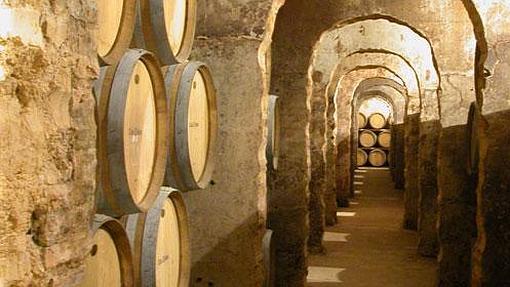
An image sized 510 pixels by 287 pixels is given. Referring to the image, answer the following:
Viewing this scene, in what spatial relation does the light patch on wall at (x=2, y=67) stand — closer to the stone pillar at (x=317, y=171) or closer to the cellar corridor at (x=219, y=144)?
the cellar corridor at (x=219, y=144)

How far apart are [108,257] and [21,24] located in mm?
1275

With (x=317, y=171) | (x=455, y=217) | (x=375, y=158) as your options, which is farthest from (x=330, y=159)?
(x=375, y=158)

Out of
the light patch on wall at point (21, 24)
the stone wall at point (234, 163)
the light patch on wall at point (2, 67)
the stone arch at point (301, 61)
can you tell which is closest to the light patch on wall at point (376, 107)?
the stone arch at point (301, 61)

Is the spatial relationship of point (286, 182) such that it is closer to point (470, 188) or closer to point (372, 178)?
point (470, 188)

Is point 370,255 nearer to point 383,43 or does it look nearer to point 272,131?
point 383,43

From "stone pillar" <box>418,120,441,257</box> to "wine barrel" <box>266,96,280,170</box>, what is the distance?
3.84 metres

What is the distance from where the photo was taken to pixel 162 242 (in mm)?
3494

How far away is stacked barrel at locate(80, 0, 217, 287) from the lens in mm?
2693

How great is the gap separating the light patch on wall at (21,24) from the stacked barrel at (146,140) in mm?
579

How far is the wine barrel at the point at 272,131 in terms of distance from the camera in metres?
6.56

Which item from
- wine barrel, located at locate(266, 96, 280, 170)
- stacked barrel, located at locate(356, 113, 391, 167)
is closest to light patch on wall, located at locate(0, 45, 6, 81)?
wine barrel, located at locate(266, 96, 280, 170)

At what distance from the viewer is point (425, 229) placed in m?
10.2

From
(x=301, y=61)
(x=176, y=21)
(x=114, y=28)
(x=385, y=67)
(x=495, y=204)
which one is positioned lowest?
(x=495, y=204)

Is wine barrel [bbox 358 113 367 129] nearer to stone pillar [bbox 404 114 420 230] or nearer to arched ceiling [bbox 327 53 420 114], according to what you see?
arched ceiling [bbox 327 53 420 114]
